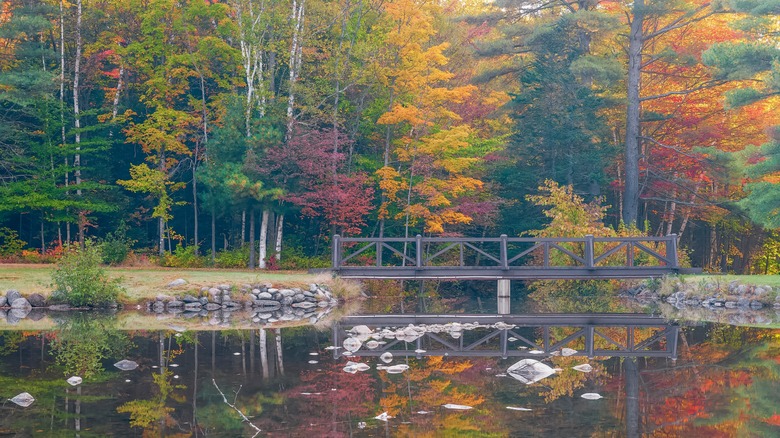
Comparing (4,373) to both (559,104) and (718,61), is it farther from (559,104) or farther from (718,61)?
(559,104)

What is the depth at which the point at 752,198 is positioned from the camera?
2395 centimetres

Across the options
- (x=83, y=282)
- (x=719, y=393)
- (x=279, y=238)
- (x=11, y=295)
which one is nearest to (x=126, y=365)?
(x=719, y=393)

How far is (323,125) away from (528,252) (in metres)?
10.4

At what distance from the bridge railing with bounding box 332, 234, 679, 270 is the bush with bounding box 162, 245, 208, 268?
17.1 ft

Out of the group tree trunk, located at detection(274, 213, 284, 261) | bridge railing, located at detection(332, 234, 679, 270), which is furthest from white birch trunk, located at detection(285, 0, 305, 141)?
bridge railing, located at detection(332, 234, 679, 270)

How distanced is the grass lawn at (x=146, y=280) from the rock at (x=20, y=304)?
294mm

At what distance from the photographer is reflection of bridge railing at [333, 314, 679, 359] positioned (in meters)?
14.4

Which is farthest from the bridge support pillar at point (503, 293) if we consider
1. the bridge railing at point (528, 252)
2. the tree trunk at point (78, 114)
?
the tree trunk at point (78, 114)

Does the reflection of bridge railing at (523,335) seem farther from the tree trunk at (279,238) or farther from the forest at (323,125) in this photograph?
the tree trunk at (279,238)

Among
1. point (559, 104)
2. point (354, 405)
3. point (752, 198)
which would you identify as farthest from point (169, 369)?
point (559, 104)

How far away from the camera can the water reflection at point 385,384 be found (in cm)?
888

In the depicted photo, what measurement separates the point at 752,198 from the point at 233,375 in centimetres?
1744

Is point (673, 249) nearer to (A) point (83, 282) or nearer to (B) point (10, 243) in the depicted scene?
(A) point (83, 282)

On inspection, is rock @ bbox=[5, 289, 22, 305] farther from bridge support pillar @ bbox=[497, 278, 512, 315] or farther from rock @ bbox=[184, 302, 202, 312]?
bridge support pillar @ bbox=[497, 278, 512, 315]
